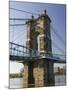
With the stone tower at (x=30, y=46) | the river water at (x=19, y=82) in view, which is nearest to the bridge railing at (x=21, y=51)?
the stone tower at (x=30, y=46)

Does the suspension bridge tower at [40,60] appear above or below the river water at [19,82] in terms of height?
above

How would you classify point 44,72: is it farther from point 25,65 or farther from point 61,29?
point 61,29

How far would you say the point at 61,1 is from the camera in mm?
2373

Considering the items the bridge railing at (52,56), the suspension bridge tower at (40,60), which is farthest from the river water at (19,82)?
the bridge railing at (52,56)

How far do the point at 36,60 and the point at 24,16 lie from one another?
42 centimetres

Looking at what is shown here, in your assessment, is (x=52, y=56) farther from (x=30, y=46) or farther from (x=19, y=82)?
(x=19, y=82)

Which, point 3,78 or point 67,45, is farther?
point 67,45

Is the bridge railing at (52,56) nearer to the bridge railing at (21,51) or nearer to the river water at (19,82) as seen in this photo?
the bridge railing at (21,51)

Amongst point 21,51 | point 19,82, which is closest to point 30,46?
point 21,51

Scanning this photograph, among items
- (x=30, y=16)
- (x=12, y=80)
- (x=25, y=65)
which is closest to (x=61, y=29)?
(x=30, y=16)

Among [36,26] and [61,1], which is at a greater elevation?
[61,1]

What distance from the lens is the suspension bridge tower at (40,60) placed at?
7.49 ft

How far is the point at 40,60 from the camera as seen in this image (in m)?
2.31

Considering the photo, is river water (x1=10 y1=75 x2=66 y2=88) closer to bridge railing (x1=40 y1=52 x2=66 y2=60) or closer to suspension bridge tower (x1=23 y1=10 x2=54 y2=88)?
suspension bridge tower (x1=23 y1=10 x2=54 y2=88)
